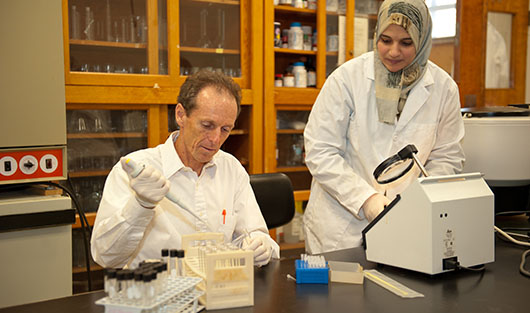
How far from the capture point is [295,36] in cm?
322

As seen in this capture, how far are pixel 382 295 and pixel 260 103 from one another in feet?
6.66

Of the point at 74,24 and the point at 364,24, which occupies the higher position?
the point at 364,24

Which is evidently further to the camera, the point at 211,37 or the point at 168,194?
the point at 211,37

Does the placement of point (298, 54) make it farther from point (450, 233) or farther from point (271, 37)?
point (450, 233)

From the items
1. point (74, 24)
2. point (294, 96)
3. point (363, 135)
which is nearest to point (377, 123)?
point (363, 135)

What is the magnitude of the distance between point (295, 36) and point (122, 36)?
106cm

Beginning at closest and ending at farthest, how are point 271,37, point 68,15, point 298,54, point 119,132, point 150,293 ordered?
point 150,293 < point 68,15 < point 119,132 < point 271,37 < point 298,54

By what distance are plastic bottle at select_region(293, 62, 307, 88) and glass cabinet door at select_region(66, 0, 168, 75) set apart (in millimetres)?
843

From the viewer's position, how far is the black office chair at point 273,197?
1915 mm

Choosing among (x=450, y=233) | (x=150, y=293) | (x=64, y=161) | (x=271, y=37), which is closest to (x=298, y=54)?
(x=271, y=37)

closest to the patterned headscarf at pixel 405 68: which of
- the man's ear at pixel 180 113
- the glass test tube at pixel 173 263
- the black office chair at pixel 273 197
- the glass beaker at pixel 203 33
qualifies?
the black office chair at pixel 273 197

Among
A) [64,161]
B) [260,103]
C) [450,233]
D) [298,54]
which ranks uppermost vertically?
[298,54]

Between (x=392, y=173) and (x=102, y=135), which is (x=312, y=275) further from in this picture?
(x=102, y=135)

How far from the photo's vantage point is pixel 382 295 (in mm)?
1106
